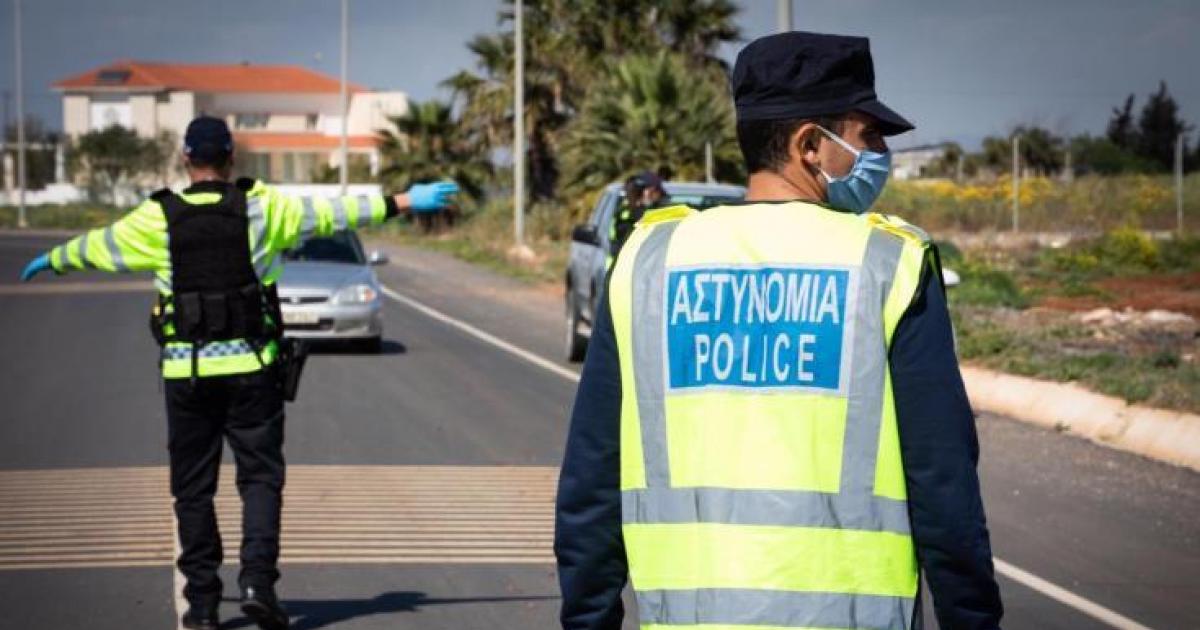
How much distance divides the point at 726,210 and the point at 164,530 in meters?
7.32

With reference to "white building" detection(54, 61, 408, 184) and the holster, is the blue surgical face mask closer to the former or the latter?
the holster

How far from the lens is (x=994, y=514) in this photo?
10.7 m

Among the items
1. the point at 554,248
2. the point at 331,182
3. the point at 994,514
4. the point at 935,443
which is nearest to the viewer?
the point at 935,443

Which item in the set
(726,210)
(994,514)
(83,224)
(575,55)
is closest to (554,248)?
(575,55)

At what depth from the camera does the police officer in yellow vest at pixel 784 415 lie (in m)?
3.04

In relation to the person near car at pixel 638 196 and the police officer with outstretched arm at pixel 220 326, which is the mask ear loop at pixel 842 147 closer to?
the police officer with outstretched arm at pixel 220 326

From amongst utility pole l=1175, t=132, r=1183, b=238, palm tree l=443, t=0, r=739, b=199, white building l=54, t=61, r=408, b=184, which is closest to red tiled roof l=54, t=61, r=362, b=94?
white building l=54, t=61, r=408, b=184

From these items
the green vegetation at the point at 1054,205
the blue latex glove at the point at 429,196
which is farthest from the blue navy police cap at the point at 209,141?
the green vegetation at the point at 1054,205

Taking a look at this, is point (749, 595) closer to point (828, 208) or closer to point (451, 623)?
point (828, 208)

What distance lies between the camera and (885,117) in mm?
3291

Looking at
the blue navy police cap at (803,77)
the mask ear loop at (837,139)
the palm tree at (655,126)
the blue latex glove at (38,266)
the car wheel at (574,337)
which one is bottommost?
the car wheel at (574,337)

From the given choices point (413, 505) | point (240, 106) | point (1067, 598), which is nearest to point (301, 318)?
point (413, 505)

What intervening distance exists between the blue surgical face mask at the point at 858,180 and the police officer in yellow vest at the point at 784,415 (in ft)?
0.13

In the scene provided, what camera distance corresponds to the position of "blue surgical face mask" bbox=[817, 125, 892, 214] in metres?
3.29
